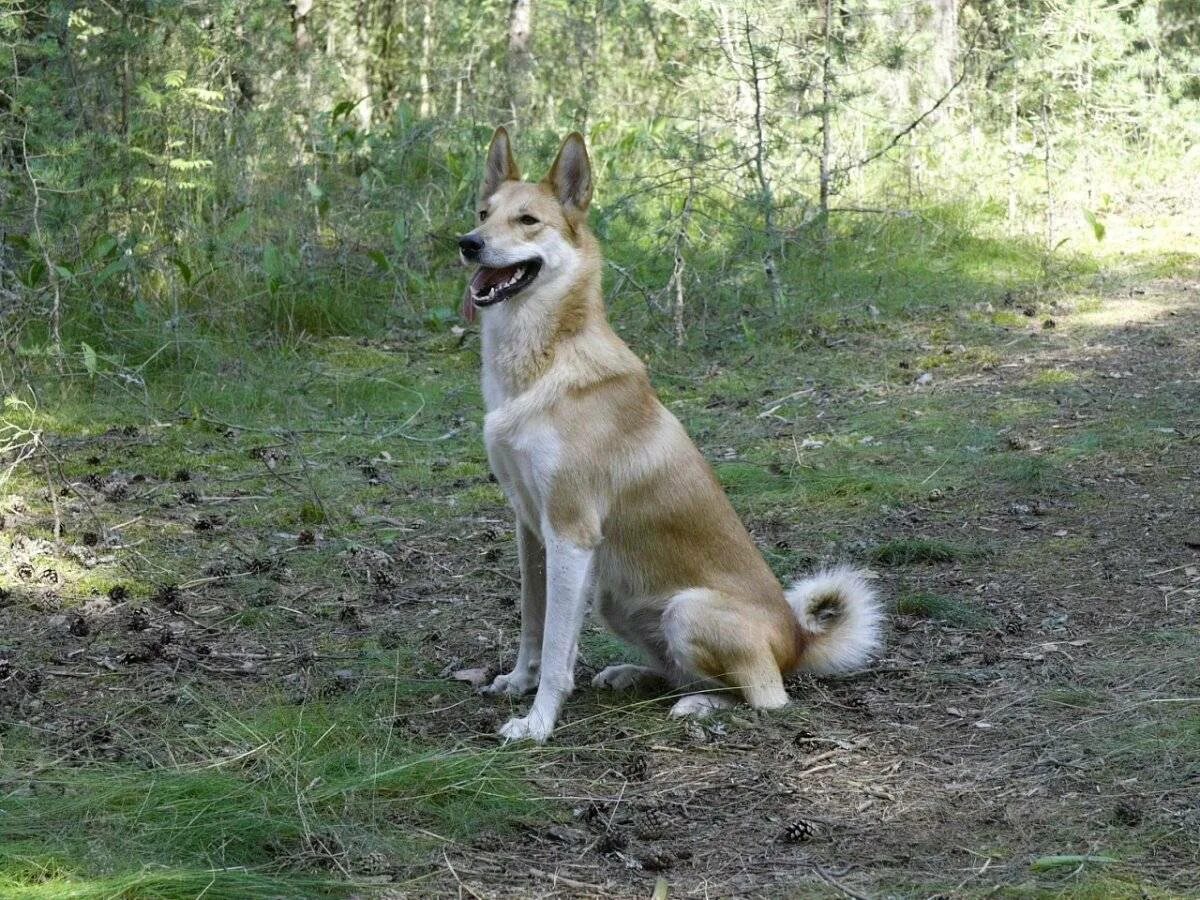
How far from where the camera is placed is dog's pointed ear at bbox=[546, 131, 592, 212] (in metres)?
3.87

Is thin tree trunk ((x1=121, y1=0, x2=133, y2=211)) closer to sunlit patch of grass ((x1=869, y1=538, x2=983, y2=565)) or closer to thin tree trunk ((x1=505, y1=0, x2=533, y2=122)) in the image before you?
thin tree trunk ((x1=505, y1=0, x2=533, y2=122))

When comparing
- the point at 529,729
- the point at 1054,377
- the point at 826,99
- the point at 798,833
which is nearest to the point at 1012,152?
the point at 826,99

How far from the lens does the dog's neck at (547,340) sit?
3.76 meters

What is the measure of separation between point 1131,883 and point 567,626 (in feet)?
5.31

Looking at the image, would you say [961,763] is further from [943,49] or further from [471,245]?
[943,49]

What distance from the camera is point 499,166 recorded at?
4.03 metres

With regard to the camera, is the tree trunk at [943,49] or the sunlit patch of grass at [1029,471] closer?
the sunlit patch of grass at [1029,471]

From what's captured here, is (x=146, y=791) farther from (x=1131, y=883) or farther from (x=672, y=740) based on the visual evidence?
(x=1131, y=883)

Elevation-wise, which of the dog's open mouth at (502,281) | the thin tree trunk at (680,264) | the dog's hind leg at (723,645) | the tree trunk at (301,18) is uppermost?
the tree trunk at (301,18)

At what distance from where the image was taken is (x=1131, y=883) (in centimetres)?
259

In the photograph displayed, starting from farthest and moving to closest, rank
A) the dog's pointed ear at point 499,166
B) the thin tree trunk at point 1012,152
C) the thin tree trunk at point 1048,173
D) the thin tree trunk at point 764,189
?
the thin tree trunk at point 1012,152, the thin tree trunk at point 1048,173, the thin tree trunk at point 764,189, the dog's pointed ear at point 499,166

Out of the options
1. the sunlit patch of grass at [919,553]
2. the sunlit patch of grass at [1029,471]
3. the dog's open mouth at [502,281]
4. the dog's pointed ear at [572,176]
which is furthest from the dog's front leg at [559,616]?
the sunlit patch of grass at [1029,471]

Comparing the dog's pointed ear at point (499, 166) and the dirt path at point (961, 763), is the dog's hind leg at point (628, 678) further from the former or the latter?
the dog's pointed ear at point (499, 166)

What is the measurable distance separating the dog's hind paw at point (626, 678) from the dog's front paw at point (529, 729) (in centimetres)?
48
